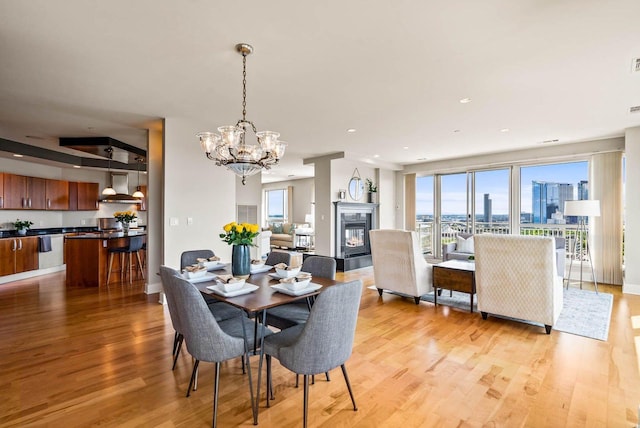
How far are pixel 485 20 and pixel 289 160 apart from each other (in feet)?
19.4

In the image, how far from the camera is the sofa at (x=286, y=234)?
10508 mm

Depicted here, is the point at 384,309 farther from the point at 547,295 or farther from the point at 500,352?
the point at 547,295

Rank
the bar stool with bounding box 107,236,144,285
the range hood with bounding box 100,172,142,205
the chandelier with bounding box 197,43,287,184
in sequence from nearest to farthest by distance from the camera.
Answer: the chandelier with bounding box 197,43,287,184
the bar stool with bounding box 107,236,144,285
the range hood with bounding box 100,172,142,205

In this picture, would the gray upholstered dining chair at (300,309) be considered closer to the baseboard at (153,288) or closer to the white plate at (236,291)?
the white plate at (236,291)

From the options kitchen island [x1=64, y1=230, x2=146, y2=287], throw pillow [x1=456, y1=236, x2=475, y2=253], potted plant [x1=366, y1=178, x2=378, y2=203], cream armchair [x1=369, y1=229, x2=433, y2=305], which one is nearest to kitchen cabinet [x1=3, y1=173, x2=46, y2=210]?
kitchen island [x1=64, y1=230, x2=146, y2=287]

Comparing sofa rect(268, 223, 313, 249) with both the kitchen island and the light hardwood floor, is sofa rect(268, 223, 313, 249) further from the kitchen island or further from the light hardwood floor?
the light hardwood floor

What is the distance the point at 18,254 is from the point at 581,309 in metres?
9.23

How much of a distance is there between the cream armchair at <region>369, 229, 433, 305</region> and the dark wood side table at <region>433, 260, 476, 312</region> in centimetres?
19

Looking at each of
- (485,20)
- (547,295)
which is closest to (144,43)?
(485,20)

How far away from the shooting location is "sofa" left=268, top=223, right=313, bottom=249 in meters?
10.5

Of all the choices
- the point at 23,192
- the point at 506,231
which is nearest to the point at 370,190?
the point at 506,231

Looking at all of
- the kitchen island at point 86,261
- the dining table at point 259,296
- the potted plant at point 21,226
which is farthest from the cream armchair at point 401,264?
the potted plant at point 21,226

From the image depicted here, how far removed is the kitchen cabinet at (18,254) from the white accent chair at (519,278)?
7736mm

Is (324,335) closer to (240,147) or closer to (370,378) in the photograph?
(370,378)
